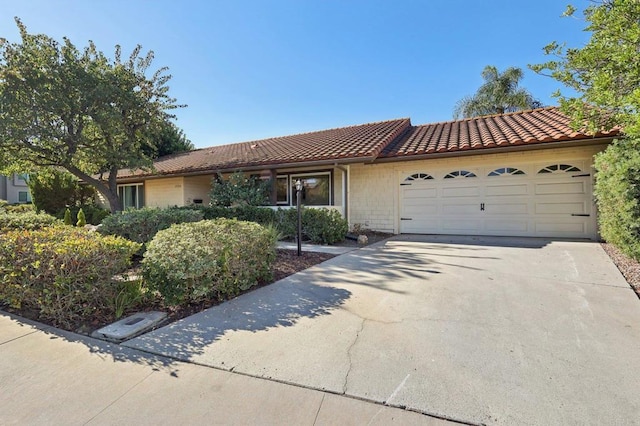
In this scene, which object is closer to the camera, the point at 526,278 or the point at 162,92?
the point at 526,278

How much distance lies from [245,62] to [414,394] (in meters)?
11.8

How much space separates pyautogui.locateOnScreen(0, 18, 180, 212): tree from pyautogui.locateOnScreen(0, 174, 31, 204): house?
2216 centimetres

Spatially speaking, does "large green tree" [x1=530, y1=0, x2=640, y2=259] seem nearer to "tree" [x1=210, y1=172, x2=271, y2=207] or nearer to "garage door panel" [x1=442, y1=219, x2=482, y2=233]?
"garage door panel" [x1=442, y1=219, x2=482, y2=233]

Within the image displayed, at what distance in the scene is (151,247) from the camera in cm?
441

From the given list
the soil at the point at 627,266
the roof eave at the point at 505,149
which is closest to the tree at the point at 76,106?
the roof eave at the point at 505,149

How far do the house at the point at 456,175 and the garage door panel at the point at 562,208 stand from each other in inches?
0.9

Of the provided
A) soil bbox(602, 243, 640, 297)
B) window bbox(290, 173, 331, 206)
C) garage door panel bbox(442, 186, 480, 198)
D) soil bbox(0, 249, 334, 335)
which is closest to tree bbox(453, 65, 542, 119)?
garage door panel bbox(442, 186, 480, 198)

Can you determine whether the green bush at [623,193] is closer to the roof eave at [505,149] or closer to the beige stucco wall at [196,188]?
the roof eave at [505,149]

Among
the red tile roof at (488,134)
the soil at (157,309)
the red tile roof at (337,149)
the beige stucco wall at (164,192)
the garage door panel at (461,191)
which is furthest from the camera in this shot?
the beige stucco wall at (164,192)

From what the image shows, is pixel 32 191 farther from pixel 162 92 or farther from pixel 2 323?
pixel 2 323

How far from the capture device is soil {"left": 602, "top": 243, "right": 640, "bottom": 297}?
4.60m

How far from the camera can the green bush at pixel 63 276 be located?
357cm

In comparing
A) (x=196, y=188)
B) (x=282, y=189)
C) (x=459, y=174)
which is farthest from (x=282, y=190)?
(x=459, y=174)

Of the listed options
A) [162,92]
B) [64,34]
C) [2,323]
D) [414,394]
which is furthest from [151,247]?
[64,34]
